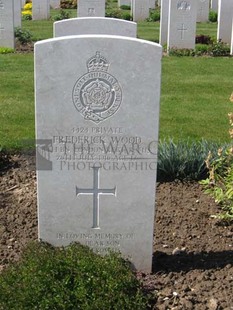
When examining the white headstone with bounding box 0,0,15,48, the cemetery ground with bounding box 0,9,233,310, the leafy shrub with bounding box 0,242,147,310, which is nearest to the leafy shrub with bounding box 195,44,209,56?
the cemetery ground with bounding box 0,9,233,310

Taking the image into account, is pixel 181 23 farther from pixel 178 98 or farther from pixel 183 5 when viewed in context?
pixel 178 98

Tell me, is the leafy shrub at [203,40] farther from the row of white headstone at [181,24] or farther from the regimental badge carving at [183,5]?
the regimental badge carving at [183,5]

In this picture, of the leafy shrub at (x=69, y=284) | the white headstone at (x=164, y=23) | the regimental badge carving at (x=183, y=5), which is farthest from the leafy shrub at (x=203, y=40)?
the leafy shrub at (x=69, y=284)

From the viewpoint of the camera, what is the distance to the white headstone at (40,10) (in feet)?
71.4

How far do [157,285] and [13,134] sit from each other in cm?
377

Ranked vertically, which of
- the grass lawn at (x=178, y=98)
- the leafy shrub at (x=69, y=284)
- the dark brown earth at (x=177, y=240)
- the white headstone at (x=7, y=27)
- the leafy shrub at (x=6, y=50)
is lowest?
the dark brown earth at (x=177, y=240)

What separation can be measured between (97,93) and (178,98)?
569cm

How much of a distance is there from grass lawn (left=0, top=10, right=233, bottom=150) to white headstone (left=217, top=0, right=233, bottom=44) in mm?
2543

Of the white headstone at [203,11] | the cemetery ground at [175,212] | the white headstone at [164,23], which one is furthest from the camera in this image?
the white headstone at [203,11]

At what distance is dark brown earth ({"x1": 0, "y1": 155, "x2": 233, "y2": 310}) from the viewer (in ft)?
12.4

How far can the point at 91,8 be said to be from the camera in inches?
584

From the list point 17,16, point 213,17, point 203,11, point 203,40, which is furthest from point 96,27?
point 213,17

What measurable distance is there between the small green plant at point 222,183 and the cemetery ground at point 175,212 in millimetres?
95

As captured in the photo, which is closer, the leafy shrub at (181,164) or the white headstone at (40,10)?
the leafy shrub at (181,164)
